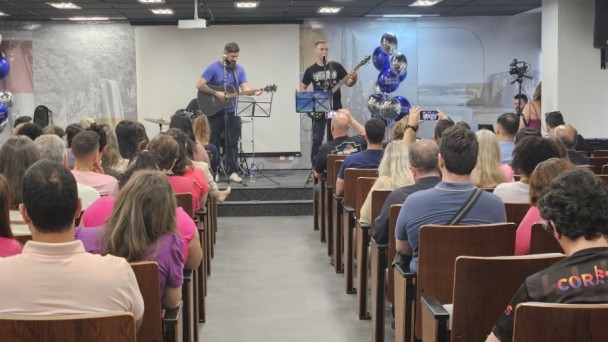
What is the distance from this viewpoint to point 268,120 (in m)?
12.0

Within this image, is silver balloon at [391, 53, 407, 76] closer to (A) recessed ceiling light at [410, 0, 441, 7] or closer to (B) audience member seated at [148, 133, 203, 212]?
(A) recessed ceiling light at [410, 0, 441, 7]

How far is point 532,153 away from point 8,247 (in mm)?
2630

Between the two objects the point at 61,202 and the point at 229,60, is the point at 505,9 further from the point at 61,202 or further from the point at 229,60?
the point at 61,202

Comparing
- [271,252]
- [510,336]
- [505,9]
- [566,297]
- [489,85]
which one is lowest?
[271,252]

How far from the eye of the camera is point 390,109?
10.3 m

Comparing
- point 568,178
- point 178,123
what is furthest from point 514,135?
point 568,178

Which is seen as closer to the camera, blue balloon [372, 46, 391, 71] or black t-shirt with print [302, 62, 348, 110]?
black t-shirt with print [302, 62, 348, 110]

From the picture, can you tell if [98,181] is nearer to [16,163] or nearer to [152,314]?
[16,163]

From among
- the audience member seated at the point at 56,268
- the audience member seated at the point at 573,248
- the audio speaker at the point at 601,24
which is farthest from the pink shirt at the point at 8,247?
the audio speaker at the point at 601,24

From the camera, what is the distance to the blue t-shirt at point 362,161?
5.53 meters

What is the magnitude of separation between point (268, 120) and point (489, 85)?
4017 millimetres

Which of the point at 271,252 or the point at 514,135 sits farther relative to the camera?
the point at 271,252

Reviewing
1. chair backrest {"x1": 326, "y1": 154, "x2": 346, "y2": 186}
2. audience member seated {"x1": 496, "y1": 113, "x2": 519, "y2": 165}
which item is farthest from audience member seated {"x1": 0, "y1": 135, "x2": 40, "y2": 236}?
audience member seated {"x1": 496, "y1": 113, "x2": 519, "y2": 165}

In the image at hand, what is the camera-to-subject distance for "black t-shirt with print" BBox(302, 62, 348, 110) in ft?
31.4
